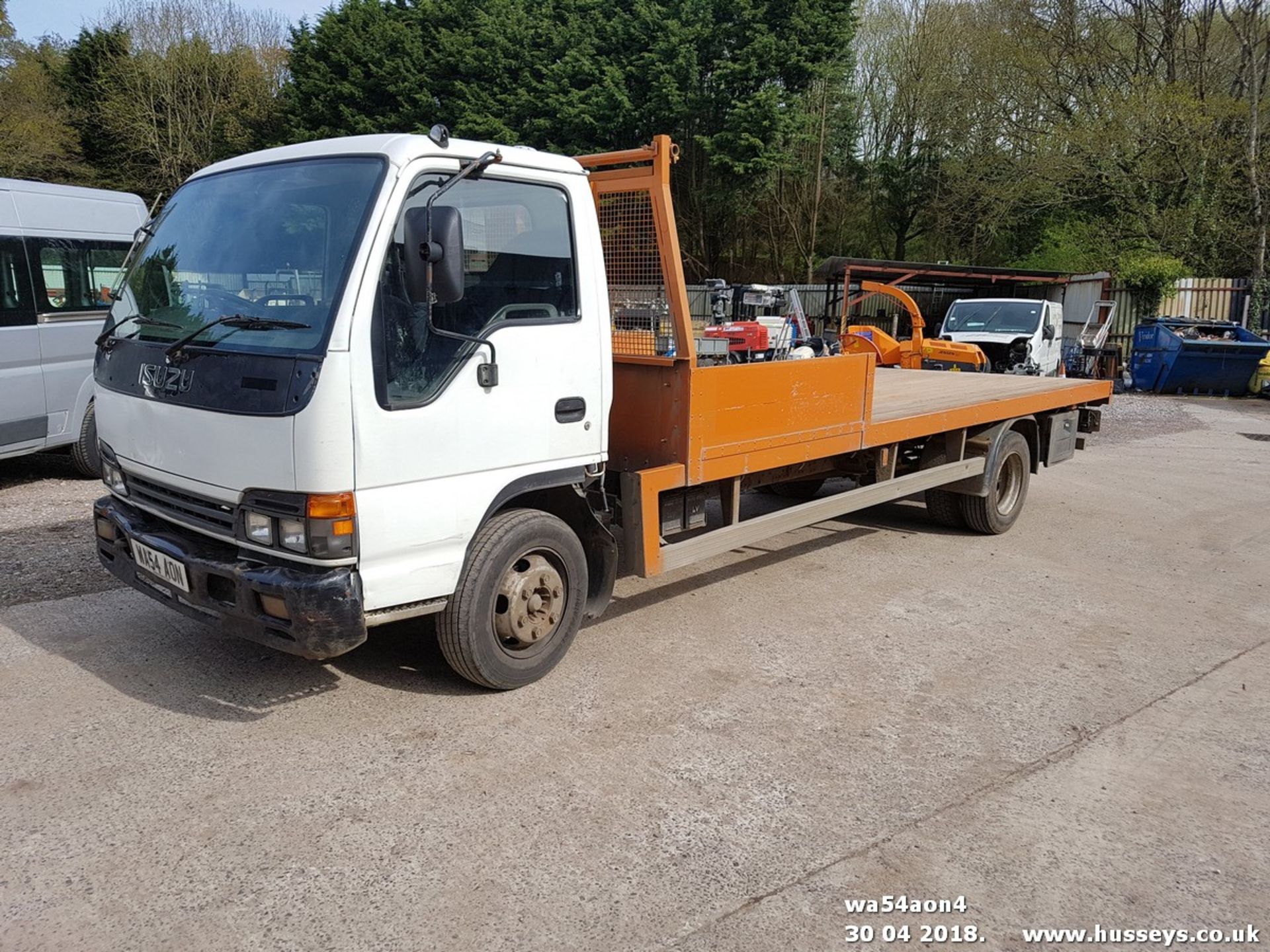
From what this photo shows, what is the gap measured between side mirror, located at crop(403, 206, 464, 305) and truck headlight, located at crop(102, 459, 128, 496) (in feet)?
6.00

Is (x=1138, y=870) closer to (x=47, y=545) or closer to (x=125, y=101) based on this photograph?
(x=47, y=545)

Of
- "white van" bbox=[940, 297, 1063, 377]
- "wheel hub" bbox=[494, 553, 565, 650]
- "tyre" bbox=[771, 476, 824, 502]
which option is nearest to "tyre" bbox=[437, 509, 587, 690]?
"wheel hub" bbox=[494, 553, 565, 650]

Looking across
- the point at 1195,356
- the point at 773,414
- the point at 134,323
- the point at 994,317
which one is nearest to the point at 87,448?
A: the point at 134,323

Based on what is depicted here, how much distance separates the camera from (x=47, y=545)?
6430 millimetres

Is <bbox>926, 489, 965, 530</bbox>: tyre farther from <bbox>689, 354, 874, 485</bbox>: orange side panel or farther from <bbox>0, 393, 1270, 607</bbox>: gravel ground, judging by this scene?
<bbox>689, 354, 874, 485</bbox>: orange side panel

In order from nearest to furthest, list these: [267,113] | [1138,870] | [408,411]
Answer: [1138,870] → [408,411] → [267,113]

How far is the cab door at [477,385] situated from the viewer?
350cm

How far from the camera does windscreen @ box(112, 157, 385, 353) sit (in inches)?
137

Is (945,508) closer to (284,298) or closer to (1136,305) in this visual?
(284,298)

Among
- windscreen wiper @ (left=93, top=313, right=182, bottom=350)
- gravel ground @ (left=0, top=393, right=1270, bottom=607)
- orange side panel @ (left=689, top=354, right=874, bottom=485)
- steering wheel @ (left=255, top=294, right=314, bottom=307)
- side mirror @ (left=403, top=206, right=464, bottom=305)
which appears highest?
side mirror @ (left=403, top=206, right=464, bottom=305)

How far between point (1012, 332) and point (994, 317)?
633 mm

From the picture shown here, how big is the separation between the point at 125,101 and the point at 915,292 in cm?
2393

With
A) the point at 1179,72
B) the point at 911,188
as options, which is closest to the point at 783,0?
the point at 911,188

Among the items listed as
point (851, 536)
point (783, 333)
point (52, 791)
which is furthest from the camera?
point (783, 333)
